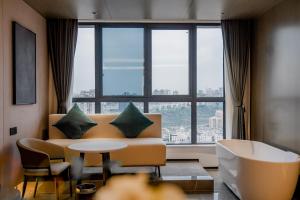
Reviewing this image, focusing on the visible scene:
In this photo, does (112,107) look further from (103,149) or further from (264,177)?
(264,177)

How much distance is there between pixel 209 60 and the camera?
562 centimetres

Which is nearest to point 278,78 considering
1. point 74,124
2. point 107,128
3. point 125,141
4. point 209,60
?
point 209,60

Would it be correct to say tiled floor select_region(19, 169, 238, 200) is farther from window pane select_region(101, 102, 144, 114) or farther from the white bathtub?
window pane select_region(101, 102, 144, 114)

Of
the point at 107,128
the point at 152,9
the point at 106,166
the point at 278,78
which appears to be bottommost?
the point at 106,166

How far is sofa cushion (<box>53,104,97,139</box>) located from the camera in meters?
4.85

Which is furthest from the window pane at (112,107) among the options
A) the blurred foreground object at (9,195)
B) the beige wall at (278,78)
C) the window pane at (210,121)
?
the blurred foreground object at (9,195)

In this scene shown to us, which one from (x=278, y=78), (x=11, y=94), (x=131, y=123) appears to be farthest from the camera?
(x=131, y=123)

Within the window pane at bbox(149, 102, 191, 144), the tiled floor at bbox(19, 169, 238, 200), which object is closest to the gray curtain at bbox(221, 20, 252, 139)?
the window pane at bbox(149, 102, 191, 144)

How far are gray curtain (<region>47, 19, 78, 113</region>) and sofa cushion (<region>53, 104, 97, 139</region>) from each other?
36 cm

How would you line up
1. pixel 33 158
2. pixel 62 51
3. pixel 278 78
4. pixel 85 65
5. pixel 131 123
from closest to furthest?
pixel 33 158 → pixel 278 78 → pixel 131 123 → pixel 62 51 → pixel 85 65

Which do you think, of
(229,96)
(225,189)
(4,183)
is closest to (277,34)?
(229,96)

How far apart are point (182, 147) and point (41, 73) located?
2732 millimetres

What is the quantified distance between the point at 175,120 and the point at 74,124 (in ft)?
6.15

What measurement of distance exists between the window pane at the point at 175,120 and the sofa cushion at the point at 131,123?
0.62 meters
